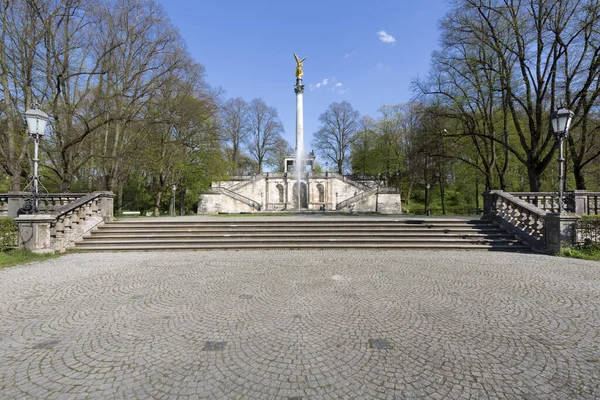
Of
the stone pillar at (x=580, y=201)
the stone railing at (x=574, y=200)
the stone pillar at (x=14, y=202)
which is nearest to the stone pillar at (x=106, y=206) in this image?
the stone pillar at (x=14, y=202)

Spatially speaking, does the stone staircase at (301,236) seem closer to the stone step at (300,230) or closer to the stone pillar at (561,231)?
the stone step at (300,230)

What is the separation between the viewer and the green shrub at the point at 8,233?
8.41 m

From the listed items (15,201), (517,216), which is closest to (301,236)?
(517,216)

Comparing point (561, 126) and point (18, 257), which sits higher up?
point (561, 126)

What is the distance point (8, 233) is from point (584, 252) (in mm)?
18425

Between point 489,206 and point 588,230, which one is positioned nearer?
point 588,230

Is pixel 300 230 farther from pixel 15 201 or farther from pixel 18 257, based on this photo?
pixel 15 201

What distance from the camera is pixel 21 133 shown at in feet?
45.9

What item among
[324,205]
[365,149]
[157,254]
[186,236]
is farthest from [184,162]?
[365,149]

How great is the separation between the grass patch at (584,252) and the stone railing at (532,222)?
0.66 feet

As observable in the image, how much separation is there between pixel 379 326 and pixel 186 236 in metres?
9.05

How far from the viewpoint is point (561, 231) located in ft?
28.9

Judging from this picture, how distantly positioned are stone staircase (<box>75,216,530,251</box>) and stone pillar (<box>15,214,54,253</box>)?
1.24 m

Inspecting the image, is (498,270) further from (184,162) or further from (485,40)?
(184,162)
